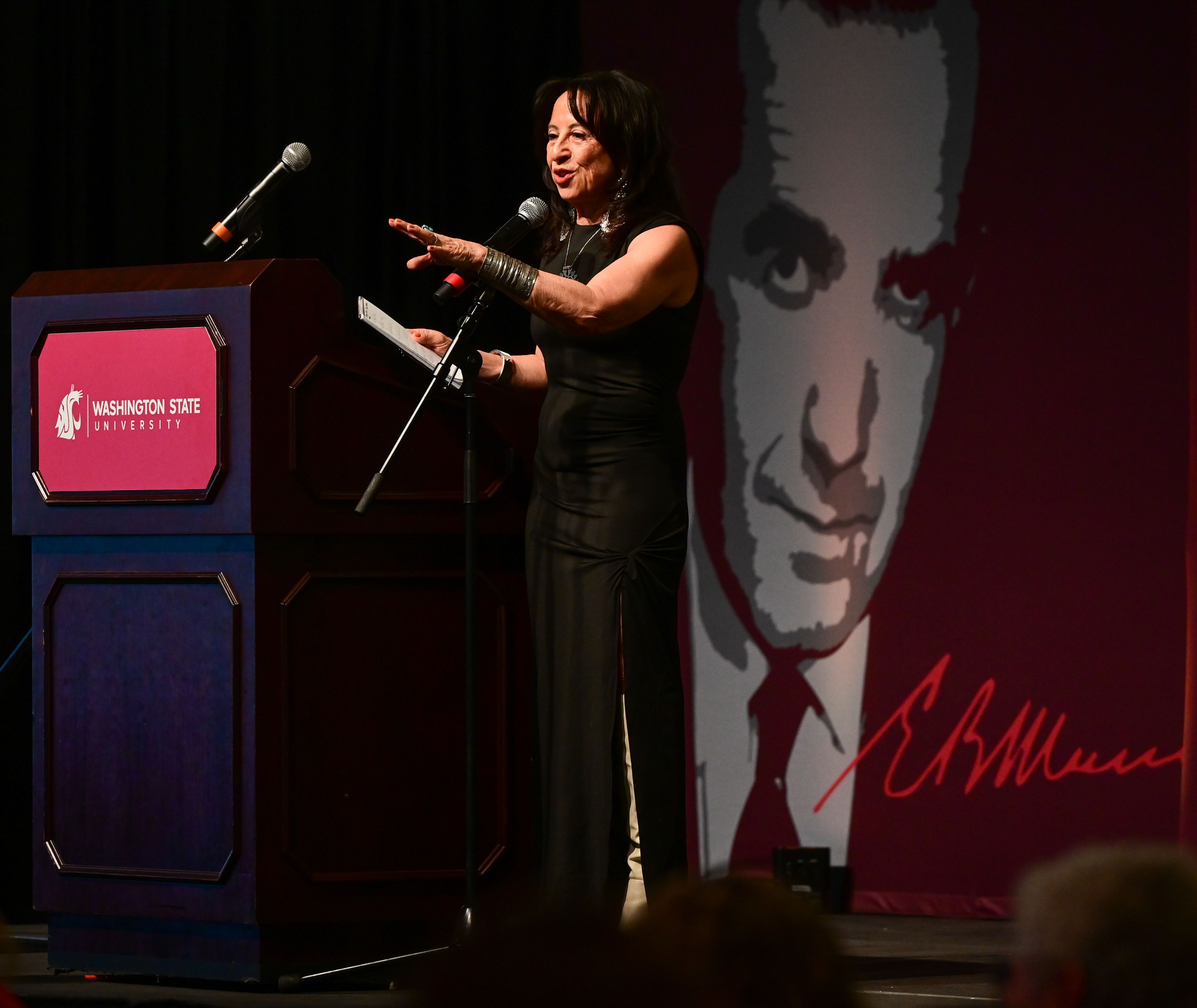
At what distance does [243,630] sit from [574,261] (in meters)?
0.80

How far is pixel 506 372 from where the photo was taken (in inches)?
111

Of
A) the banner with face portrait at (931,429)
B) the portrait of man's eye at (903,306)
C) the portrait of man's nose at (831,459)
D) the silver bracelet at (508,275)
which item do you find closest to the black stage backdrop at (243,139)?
the banner with face portrait at (931,429)

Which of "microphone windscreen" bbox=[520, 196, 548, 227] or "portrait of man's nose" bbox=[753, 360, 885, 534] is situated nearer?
"microphone windscreen" bbox=[520, 196, 548, 227]

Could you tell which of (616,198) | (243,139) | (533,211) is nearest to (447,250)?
(533,211)

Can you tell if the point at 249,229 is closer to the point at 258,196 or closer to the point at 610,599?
the point at 258,196

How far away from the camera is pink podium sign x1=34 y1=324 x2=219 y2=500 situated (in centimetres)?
261

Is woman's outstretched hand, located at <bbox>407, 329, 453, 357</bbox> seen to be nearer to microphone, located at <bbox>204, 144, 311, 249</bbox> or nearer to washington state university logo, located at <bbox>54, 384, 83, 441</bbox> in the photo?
microphone, located at <bbox>204, 144, 311, 249</bbox>

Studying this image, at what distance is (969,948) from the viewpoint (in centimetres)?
335

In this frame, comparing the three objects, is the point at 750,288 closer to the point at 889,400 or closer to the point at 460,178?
the point at 889,400

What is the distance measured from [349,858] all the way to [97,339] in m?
0.94
